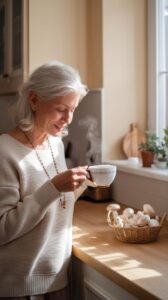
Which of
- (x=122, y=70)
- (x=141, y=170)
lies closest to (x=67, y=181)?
(x=141, y=170)

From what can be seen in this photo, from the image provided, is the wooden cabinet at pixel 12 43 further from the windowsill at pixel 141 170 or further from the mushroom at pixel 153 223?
the mushroom at pixel 153 223

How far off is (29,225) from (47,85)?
1.39 feet

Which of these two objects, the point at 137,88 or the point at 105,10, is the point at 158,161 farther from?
the point at 105,10

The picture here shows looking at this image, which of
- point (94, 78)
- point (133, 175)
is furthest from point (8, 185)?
point (94, 78)

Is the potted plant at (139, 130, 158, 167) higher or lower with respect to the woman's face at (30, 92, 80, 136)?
lower

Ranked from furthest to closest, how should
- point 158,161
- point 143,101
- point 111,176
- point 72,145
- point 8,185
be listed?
point 72,145 < point 143,101 < point 158,161 < point 111,176 < point 8,185

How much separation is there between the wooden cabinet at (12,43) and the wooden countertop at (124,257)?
98cm

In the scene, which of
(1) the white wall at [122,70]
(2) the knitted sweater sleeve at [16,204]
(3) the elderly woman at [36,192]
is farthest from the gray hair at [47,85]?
(1) the white wall at [122,70]

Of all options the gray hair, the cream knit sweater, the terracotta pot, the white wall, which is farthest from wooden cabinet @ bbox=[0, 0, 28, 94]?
the cream knit sweater

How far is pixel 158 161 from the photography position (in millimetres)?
1947

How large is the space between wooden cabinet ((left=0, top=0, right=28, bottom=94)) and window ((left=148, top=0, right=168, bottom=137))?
0.65m

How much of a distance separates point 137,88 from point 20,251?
1.23m

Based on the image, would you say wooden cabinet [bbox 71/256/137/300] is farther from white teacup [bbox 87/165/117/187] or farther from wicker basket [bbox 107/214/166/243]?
white teacup [bbox 87/165/117/187]

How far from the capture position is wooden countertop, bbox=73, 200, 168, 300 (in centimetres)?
107
